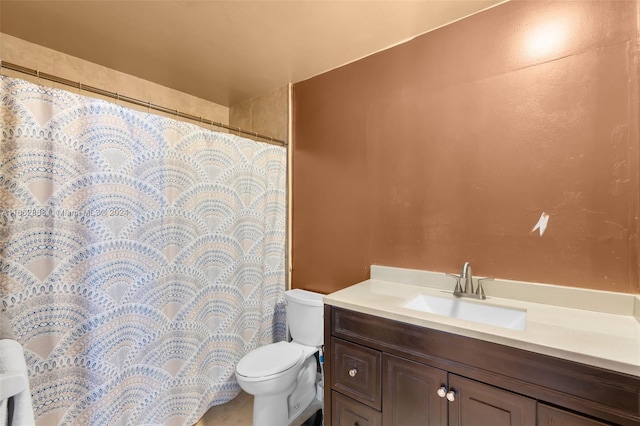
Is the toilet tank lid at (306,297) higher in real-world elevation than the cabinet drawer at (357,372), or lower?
higher

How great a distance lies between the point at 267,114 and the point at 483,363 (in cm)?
222

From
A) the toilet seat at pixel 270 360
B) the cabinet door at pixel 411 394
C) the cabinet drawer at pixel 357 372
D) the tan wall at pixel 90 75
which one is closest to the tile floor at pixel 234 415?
the toilet seat at pixel 270 360

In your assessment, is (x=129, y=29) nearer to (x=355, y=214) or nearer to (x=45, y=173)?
(x=45, y=173)

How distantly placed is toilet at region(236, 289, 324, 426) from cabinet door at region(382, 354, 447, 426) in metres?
0.65

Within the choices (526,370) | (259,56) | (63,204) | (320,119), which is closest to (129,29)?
(259,56)

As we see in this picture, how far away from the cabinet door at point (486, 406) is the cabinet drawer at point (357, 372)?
0.30m

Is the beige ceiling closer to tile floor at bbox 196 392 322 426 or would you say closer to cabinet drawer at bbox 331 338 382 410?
cabinet drawer at bbox 331 338 382 410

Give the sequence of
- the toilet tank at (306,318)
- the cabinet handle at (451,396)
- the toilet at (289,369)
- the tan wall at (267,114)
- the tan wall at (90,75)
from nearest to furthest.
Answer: the cabinet handle at (451,396) < the toilet at (289,369) < the tan wall at (90,75) < the toilet tank at (306,318) < the tan wall at (267,114)

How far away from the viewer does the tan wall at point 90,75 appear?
1.67 metres

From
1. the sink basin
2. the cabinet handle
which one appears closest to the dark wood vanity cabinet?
the cabinet handle

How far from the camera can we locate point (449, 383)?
1020mm

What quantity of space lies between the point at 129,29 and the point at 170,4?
15.2 inches

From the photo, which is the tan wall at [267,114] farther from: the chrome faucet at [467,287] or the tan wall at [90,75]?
the chrome faucet at [467,287]

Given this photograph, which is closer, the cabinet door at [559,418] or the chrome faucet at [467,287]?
the cabinet door at [559,418]
